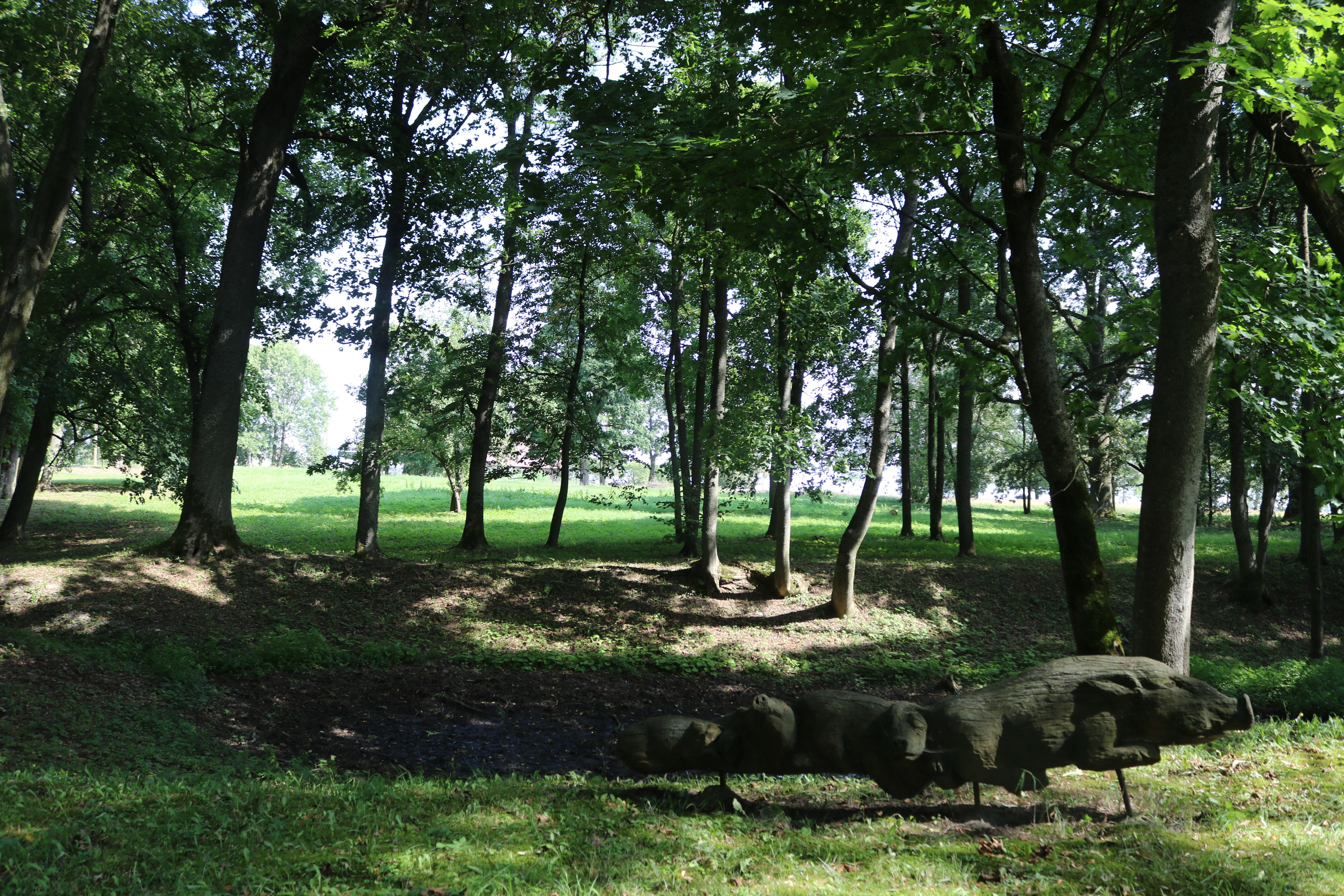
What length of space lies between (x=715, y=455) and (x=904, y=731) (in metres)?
10.8

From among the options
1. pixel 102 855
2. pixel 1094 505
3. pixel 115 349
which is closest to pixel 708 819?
pixel 102 855

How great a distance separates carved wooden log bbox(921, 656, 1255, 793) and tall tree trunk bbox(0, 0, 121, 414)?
10646 millimetres

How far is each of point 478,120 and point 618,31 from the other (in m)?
10.0

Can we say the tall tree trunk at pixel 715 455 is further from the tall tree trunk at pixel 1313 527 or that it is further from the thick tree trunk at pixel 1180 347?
the thick tree trunk at pixel 1180 347

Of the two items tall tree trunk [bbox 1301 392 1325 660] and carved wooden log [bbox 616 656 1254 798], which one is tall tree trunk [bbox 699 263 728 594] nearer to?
tall tree trunk [bbox 1301 392 1325 660]

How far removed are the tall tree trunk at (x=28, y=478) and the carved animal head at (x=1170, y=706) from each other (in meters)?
21.2

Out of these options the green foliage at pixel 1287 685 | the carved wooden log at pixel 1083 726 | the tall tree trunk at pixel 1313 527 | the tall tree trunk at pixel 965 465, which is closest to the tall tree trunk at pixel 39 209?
the carved wooden log at pixel 1083 726

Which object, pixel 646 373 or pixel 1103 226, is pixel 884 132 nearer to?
pixel 1103 226

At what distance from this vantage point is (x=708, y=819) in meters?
4.66

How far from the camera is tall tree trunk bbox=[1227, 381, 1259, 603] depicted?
14953 mm

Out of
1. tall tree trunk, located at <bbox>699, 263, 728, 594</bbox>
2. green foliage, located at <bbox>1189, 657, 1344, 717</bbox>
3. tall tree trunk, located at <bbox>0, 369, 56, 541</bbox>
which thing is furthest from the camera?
tall tree trunk, located at <bbox>0, 369, 56, 541</bbox>

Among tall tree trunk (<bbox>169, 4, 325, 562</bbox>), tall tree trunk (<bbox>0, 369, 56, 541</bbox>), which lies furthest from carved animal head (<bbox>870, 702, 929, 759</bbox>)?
tall tree trunk (<bbox>0, 369, 56, 541</bbox>)

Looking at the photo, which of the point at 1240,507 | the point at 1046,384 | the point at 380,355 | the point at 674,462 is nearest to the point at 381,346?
the point at 380,355

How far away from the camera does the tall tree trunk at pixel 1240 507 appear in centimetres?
1495
